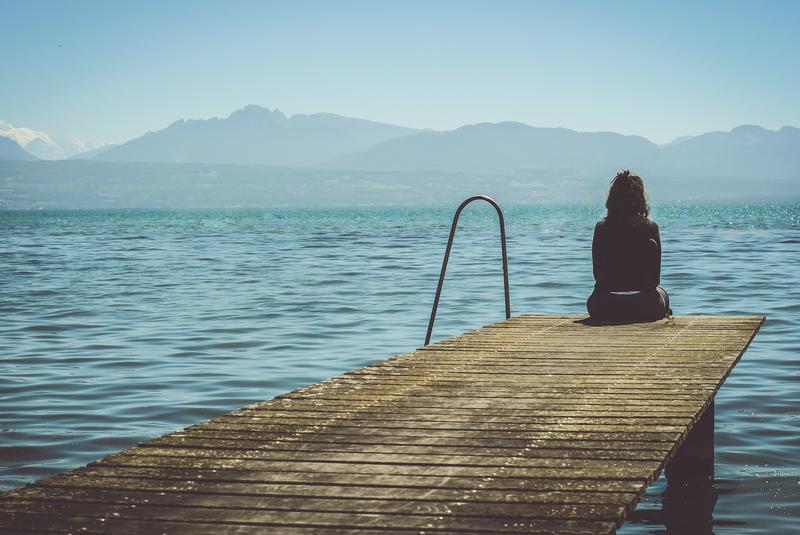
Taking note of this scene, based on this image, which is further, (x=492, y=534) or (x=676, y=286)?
(x=676, y=286)

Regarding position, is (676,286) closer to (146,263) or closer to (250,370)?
(250,370)

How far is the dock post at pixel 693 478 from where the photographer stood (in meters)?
6.77

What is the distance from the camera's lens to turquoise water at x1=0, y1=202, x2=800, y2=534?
7941 mm

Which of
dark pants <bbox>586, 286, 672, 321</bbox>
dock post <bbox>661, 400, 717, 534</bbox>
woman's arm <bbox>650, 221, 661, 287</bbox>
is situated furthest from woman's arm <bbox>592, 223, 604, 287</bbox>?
dock post <bbox>661, 400, 717, 534</bbox>

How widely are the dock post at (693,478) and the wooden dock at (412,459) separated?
0.62 metres

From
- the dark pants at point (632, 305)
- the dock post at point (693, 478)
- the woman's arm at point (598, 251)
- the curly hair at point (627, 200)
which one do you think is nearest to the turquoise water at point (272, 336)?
the dock post at point (693, 478)

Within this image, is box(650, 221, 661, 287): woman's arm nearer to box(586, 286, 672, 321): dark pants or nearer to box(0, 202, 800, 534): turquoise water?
box(586, 286, 672, 321): dark pants

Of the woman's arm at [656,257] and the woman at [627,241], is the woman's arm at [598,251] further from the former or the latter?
the woman's arm at [656,257]

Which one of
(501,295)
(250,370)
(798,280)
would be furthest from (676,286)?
(250,370)

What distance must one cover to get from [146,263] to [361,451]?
27544 mm

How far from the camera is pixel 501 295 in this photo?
64.6 feet

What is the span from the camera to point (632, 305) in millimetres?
9336

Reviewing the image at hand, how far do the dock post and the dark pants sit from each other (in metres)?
2.03

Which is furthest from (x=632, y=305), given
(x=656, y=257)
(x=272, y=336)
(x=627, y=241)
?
(x=272, y=336)
